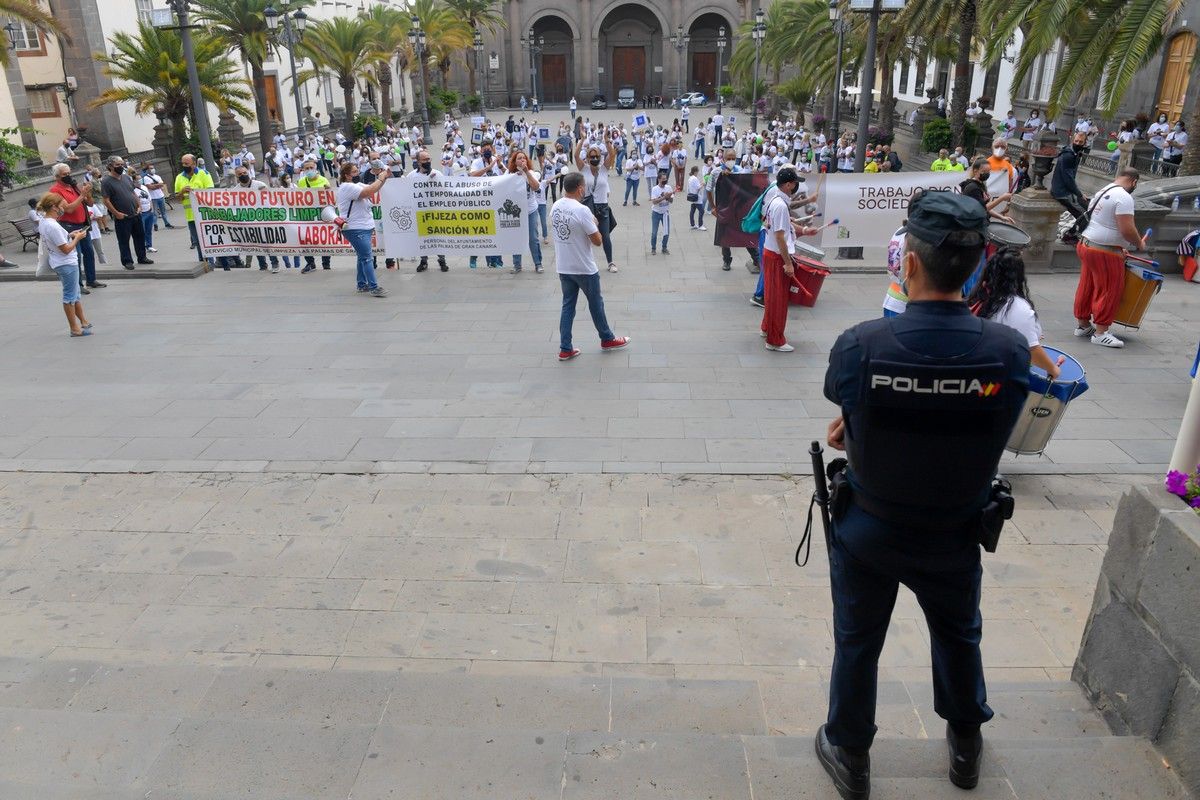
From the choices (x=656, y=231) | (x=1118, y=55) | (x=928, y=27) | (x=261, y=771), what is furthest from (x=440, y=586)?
(x=928, y=27)

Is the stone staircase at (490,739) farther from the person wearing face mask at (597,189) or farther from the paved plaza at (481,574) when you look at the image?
the person wearing face mask at (597,189)

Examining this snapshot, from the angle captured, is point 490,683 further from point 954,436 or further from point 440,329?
point 440,329

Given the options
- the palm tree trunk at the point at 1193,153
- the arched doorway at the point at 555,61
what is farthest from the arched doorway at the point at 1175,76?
the arched doorway at the point at 555,61

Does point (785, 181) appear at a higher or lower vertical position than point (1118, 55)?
lower

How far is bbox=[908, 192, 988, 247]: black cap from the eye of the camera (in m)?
2.35

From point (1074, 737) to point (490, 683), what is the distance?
2.21 metres

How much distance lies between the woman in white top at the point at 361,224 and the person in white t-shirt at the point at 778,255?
215 inches

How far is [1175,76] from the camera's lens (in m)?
24.2

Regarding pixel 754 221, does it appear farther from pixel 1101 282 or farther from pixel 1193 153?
pixel 1193 153

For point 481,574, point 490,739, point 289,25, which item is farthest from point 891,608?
point 289,25

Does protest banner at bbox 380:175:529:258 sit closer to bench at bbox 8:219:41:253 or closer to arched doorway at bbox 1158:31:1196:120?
bench at bbox 8:219:41:253

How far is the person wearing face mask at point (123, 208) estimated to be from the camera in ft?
41.7

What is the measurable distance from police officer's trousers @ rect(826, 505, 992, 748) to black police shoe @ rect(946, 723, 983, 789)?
55 mm

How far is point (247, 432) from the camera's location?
6.91 metres
